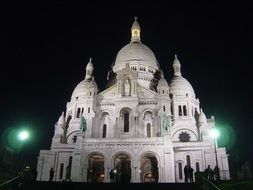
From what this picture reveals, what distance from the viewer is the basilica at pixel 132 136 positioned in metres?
38.3

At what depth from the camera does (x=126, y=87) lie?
4650 cm

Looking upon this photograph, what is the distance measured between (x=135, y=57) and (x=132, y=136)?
70.5 feet

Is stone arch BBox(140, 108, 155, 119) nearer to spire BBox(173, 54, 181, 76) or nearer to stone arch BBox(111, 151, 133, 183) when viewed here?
stone arch BBox(111, 151, 133, 183)

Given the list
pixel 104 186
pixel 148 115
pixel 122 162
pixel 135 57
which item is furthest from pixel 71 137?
pixel 104 186

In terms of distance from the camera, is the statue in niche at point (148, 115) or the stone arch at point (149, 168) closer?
the stone arch at point (149, 168)

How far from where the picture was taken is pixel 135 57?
196 feet

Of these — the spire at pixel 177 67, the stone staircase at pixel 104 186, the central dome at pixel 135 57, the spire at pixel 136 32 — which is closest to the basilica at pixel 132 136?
the spire at pixel 177 67

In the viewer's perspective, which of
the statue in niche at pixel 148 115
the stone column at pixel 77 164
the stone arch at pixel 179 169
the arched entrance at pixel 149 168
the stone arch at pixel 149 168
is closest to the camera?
the stone column at pixel 77 164

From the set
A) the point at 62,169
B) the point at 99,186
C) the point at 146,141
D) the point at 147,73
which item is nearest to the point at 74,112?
the point at 62,169

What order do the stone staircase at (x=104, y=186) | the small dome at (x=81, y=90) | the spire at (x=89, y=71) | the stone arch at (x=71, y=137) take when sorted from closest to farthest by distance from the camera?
the stone staircase at (x=104, y=186), the stone arch at (x=71, y=137), the small dome at (x=81, y=90), the spire at (x=89, y=71)

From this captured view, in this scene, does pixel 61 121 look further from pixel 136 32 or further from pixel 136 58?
pixel 136 32

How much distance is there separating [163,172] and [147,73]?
79.2ft

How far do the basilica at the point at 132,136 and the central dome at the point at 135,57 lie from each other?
3.19 meters

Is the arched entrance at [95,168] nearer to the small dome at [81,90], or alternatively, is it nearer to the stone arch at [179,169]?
the stone arch at [179,169]
